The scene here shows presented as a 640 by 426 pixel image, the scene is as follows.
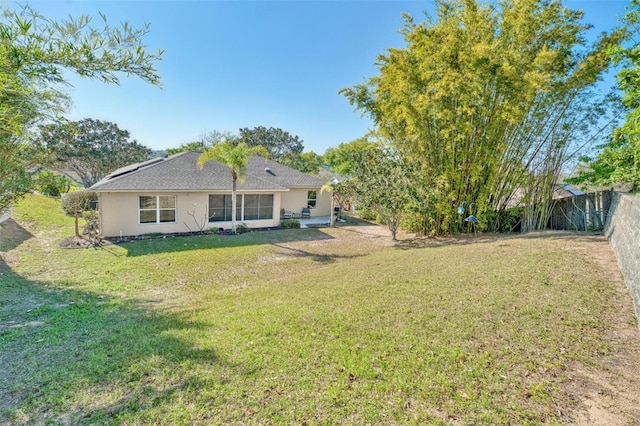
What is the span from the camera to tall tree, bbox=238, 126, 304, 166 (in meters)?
39.9

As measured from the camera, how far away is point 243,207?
51.1 feet

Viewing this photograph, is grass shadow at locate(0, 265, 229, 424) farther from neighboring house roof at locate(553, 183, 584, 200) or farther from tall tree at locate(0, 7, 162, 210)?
neighboring house roof at locate(553, 183, 584, 200)

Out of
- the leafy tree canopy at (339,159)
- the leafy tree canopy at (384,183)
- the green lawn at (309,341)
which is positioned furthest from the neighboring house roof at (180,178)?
the leafy tree canopy at (339,159)

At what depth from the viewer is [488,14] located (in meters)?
11.0

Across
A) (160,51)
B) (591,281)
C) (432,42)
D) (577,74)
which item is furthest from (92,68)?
(577,74)

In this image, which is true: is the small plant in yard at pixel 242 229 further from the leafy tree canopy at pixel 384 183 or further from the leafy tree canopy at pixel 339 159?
the leafy tree canopy at pixel 339 159

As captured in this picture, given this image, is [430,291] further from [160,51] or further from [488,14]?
[488,14]

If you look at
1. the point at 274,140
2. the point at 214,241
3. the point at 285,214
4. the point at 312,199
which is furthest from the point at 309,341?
the point at 274,140

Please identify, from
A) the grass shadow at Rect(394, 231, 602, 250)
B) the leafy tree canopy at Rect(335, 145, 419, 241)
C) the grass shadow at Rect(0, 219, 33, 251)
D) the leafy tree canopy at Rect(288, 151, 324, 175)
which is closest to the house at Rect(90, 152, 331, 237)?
the grass shadow at Rect(0, 219, 33, 251)

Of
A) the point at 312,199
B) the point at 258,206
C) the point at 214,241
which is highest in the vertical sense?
the point at 312,199

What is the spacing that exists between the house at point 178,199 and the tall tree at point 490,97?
25.8 ft

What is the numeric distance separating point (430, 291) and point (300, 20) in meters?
11.8

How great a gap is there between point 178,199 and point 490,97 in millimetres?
13574

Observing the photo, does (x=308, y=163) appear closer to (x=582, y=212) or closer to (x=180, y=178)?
→ (x=180, y=178)
